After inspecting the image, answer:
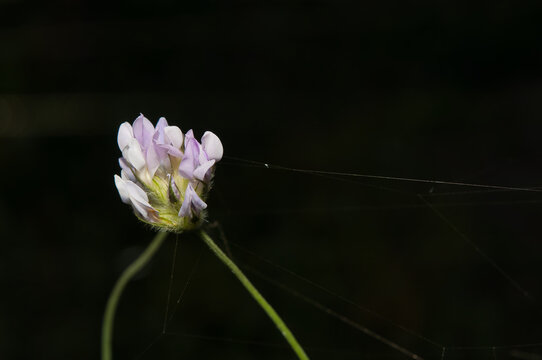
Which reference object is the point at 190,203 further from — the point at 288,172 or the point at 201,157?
the point at 288,172

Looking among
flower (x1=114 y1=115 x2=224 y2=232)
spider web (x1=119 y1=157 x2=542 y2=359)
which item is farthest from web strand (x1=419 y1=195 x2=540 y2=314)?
flower (x1=114 y1=115 x2=224 y2=232)

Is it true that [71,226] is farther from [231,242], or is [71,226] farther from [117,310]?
[231,242]

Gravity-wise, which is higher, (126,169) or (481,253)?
(481,253)

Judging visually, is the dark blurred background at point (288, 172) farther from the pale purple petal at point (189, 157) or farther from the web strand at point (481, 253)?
the pale purple petal at point (189, 157)

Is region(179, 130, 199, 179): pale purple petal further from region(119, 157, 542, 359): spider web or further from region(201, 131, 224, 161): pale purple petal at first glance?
region(119, 157, 542, 359): spider web

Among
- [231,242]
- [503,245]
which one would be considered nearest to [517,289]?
[503,245]

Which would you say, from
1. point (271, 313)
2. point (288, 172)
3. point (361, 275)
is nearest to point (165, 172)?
point (271, 313)

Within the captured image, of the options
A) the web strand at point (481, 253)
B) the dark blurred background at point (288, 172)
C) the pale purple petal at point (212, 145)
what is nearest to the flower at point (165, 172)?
the pale purple petal at point (212, 145)
